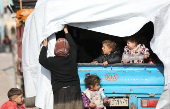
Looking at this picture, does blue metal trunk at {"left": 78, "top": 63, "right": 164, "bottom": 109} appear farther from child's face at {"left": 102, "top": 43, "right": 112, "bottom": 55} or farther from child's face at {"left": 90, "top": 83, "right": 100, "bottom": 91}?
child's face at {"left": 102, "top": 43, "right": 112, "bottom": 55}

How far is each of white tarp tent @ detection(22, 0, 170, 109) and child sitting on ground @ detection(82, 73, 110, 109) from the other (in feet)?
1.93

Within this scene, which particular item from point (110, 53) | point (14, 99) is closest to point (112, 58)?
point (110, 53)

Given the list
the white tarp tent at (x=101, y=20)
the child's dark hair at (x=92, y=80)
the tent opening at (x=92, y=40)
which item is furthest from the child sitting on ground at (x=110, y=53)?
the tent opening at (x=92, y=40)

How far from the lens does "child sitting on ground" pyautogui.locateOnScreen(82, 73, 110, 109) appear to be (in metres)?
4.56

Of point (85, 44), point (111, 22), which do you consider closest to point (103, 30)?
point (111, 22)

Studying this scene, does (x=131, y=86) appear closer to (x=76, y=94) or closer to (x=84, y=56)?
(x=76, y=94)

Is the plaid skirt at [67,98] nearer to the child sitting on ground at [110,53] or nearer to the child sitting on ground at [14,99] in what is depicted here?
the child sitting on ground at [14,99]

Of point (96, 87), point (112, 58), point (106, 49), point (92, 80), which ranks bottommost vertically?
point (96, 87)

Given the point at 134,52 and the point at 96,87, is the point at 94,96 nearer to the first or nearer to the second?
the point at 96,87

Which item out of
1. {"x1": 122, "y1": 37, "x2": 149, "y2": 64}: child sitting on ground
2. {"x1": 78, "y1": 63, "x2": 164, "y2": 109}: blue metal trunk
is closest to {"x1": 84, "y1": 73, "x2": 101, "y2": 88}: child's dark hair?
{"x1": 78, "y1": 63, "x2": 164, "y2": 109}: blue metal trunk

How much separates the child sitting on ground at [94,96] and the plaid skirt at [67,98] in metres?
0.20

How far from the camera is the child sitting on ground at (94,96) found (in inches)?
180

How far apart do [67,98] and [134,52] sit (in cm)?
159

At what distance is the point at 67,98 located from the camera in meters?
4.43
